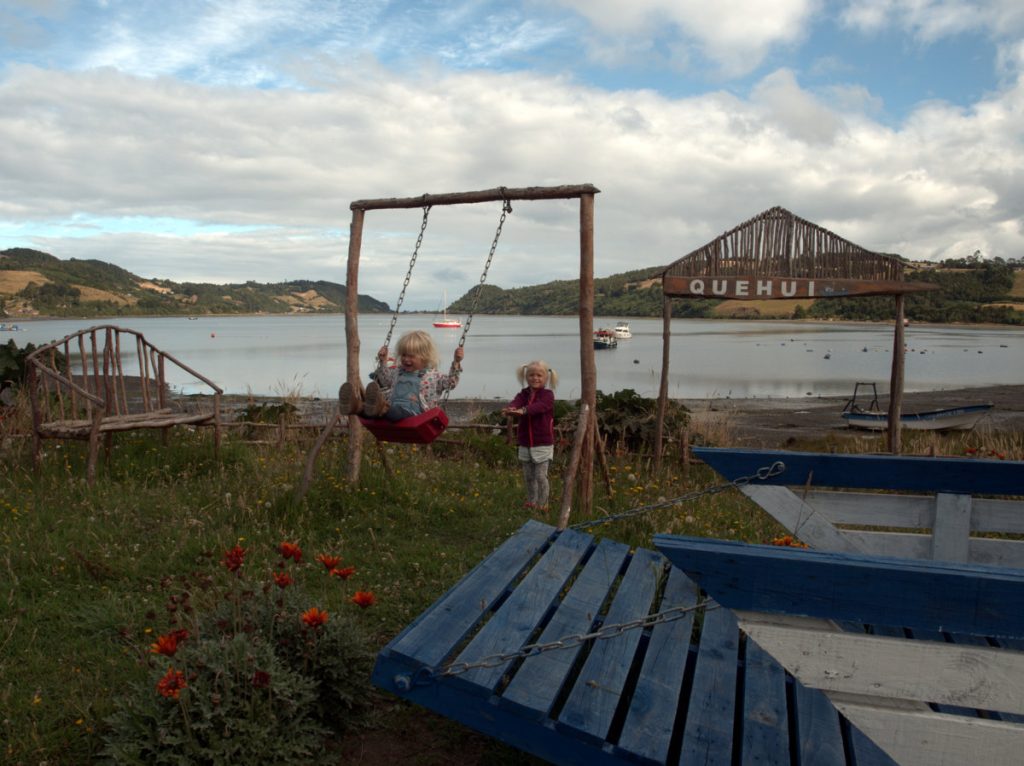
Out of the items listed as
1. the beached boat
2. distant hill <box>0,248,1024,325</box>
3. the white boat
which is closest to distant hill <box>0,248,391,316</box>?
distant hill <box>0,248,1024,325</box>

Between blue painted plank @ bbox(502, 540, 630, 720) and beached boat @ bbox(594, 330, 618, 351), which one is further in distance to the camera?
beached boat @ bbox(594, 330, 618, 351)

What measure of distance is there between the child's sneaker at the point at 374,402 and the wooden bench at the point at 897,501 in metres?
2.71

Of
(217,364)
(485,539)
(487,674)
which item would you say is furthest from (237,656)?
(217,364)

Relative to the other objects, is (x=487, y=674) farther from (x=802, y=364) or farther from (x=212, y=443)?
(x=802, y=364)

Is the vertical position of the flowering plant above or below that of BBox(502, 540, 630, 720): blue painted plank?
below

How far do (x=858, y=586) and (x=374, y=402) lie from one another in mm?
4234

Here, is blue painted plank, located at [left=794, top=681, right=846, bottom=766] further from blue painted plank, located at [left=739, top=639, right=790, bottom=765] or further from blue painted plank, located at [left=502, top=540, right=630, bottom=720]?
blue painted plank, located at [left=502, top=540, right=630, bottom=720]

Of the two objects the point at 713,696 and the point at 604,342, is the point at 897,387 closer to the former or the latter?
the point at 713,696

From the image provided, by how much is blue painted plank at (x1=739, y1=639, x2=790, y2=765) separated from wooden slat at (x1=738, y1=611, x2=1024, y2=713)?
571 mm

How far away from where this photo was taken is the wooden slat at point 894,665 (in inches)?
80.4

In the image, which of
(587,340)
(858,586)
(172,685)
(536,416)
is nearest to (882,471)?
(858,586)

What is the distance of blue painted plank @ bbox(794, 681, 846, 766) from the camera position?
8.43 feet

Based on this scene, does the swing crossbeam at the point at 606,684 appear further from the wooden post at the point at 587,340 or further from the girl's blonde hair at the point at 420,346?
the wooden post at the point at 587,340

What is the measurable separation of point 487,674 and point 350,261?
18.8ft
